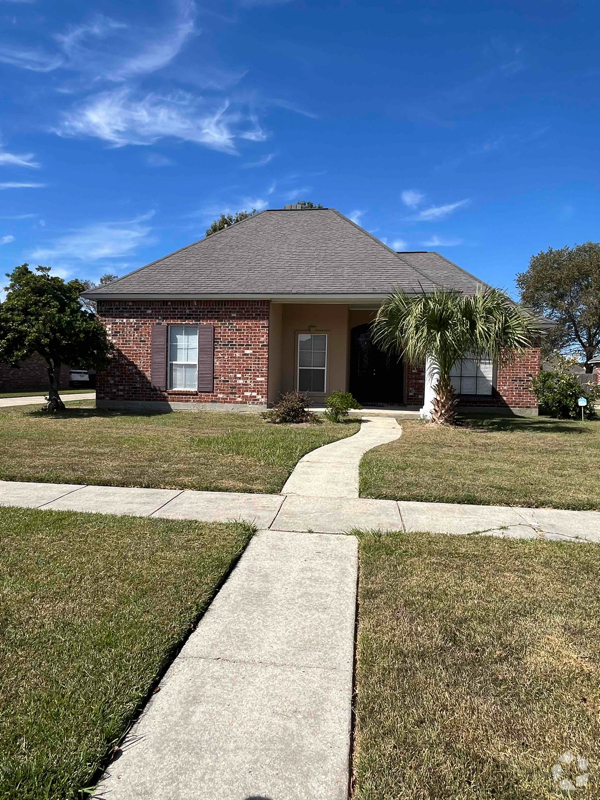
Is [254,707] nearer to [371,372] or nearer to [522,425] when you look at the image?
[522,425]

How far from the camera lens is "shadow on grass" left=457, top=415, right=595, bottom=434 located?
11.4 m

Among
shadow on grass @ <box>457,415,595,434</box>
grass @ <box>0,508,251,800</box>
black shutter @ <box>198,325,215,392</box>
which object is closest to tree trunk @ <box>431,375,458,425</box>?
shadow on grass @ <box>457,415,595,434</box>

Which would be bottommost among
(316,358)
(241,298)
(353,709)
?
(353,709)

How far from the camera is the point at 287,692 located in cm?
238

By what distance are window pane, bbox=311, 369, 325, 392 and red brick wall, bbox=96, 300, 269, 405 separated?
2.68 m

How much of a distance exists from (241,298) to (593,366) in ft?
117

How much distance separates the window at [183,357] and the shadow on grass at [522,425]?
718cm

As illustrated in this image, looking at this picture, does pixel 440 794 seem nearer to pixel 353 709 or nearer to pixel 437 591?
pixel 353 709

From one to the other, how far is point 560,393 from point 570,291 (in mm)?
30544

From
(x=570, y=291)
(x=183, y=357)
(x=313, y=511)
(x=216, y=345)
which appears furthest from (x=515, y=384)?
(x=570, y=291)

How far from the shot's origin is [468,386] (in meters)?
15.2

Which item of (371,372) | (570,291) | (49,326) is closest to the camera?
(49,326)

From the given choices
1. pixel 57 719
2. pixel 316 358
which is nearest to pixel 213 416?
pixel 316 358

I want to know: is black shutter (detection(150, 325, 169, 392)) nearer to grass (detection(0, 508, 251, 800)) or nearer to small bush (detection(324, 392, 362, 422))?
small bush (detection(324, 392, 362, 422))
